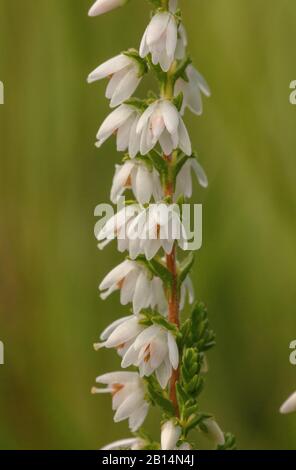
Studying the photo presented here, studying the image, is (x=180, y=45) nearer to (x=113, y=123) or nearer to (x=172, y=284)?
(x=113, y=123)

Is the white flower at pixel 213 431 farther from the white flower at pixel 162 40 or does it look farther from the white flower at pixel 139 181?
the white flower at pixel 162 40

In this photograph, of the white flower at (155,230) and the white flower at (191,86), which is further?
the white flower at (191,86)

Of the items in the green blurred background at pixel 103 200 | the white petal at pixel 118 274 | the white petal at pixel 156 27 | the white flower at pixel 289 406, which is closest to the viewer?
the white flower at pixel 289 406

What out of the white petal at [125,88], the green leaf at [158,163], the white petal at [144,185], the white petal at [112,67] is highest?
the white petal at [112,67]

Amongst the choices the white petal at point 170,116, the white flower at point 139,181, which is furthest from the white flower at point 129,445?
the white petal at point 170,116

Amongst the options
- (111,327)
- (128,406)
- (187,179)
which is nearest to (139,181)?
(187,179)

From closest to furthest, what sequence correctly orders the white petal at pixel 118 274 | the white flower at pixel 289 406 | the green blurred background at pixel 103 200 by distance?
the white flower at pixel 289 406 < the white petal at pixel 118 274 < the green blurred background at pixel 103 200

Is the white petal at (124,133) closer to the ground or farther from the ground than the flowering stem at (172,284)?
farther from the ground
